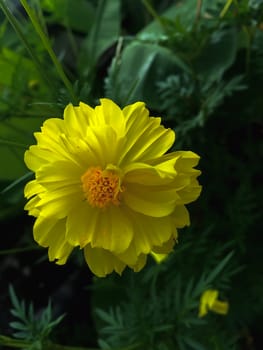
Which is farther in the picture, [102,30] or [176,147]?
[102,30]

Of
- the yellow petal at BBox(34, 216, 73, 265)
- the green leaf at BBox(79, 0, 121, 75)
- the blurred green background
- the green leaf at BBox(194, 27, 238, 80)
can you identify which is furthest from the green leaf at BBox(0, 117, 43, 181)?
the yellow petal at BBox(34, 216, 73, 265)

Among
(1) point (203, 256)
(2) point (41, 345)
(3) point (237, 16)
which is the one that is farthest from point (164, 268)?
(3) point (237, 16)

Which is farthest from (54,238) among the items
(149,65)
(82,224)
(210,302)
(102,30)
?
(102,30)

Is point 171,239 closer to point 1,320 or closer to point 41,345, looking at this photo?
point 41,345

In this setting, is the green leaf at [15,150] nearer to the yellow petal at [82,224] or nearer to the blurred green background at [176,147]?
the blurred green background at [176,147]

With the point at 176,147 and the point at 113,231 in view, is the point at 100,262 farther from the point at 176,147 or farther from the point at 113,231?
the point at 176,147

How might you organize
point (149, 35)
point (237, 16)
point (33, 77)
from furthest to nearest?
point (33, 77) → point (149, 35) → point (237, 16)
